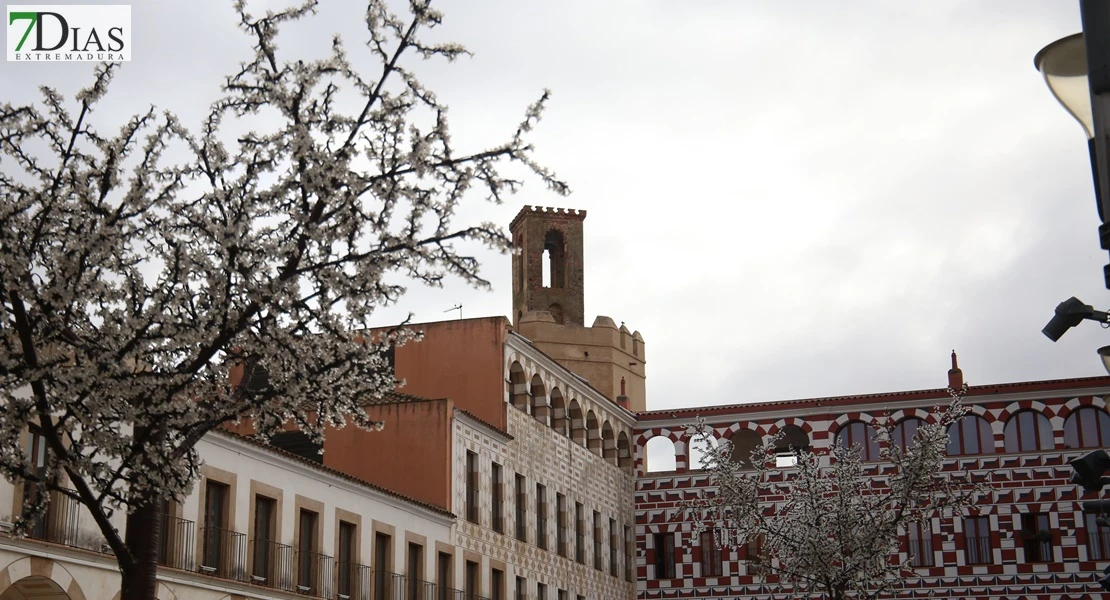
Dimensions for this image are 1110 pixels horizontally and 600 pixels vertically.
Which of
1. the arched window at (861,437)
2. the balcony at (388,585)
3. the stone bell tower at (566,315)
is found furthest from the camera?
the stone bell tower at (566,315)

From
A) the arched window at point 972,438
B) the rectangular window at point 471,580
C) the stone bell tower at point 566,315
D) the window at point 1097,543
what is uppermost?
the stone bell tower at point 566,315

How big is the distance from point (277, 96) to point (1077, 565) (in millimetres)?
40424

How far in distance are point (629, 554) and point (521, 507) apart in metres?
10.1

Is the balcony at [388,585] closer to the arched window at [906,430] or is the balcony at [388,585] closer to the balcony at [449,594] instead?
the balcony at [449,594]

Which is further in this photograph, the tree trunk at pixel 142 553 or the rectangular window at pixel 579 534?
the rectangular window at pixel 579 534

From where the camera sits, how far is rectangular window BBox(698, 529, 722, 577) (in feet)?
164

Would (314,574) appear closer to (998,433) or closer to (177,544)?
(177,544)

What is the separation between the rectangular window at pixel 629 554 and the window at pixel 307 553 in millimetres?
21408

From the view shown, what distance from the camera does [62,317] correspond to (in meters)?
12.5

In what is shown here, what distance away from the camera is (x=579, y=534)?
46000mm

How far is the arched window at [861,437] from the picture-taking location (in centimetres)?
5031

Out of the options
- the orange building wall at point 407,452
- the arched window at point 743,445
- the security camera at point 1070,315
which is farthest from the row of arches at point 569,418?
the security camera at point 1070,315

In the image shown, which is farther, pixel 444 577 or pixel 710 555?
pixel 710 555

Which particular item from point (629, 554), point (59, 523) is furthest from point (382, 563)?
point (629, 554)
